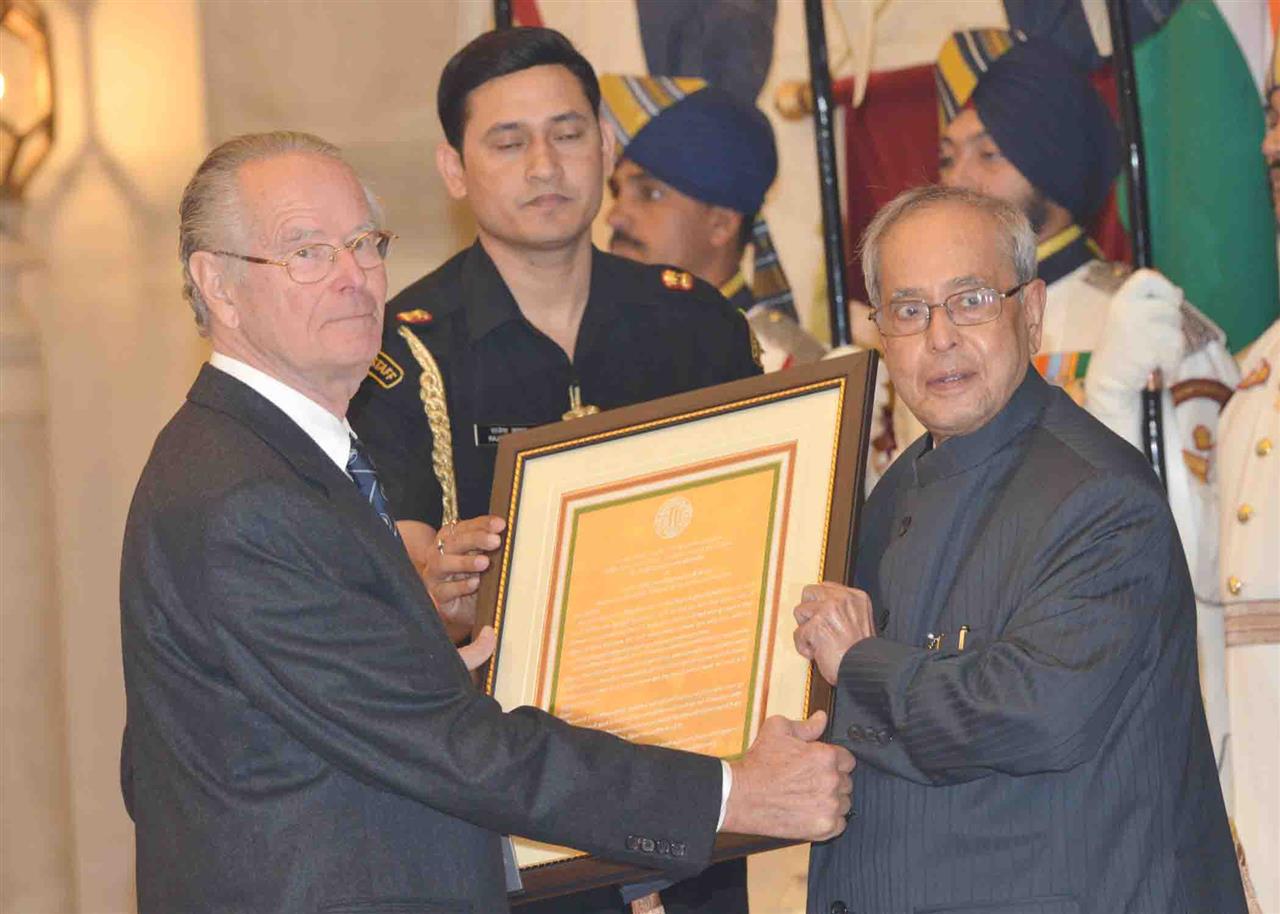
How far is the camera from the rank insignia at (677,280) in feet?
12.2

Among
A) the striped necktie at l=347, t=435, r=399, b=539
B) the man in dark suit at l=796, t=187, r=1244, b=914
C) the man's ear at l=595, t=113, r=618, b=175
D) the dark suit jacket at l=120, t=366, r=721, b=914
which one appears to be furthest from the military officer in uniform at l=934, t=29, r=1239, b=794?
the dark suit jacket at l=120, t=366, r=721, b=914

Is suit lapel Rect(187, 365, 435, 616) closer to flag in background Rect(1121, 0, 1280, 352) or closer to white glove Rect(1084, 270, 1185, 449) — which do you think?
white glove Rect(1084, 270, 1185, 449)

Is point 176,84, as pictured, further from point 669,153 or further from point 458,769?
point 458,769

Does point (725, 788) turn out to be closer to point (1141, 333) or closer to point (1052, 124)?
point (1141, 333)

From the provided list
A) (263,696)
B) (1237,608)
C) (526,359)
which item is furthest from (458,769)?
(1237,608)

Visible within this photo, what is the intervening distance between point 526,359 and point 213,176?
38.9 inches

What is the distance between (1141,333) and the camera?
4262mm

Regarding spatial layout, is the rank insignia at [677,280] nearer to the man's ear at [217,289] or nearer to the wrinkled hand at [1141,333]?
the wrinkled hand at [1141,333]

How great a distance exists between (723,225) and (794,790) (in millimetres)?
2674

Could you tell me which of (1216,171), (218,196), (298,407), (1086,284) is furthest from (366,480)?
(1216,171)

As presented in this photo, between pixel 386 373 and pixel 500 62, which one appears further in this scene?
pixel 500 62

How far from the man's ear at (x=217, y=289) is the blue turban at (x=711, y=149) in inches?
102

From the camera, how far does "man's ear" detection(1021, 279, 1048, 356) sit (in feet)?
9.11

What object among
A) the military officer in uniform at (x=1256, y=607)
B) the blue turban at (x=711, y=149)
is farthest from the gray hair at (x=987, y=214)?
the blue turban at (x=711, y=149)
